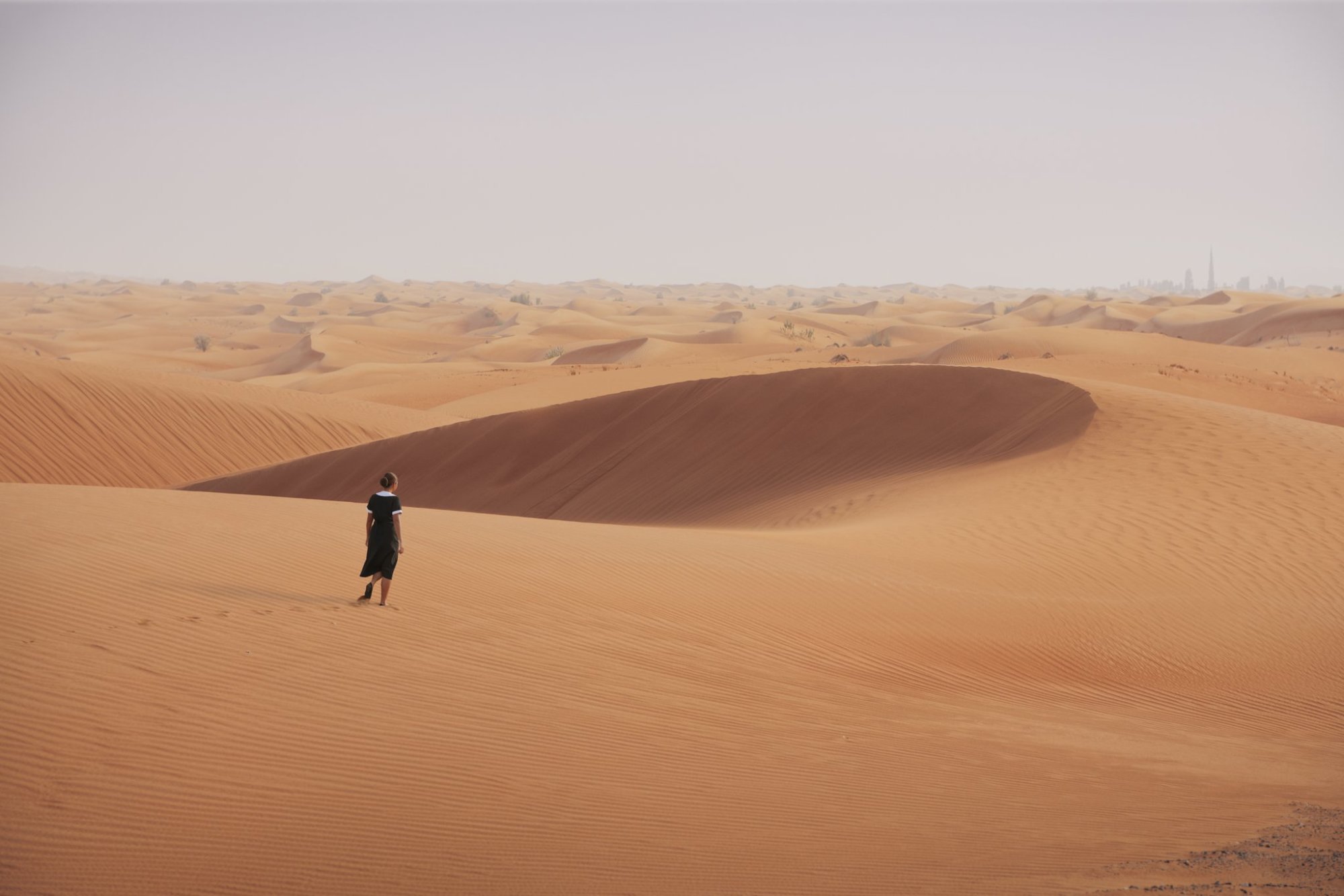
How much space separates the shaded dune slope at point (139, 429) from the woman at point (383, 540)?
15140mm

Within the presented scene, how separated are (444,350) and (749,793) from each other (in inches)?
2505

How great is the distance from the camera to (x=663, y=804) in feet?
18.9

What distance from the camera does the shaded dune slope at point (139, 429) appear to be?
21922 mm

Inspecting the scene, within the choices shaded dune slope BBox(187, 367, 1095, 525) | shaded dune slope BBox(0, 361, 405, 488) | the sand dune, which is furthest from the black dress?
shaded dune slope BBox(0, 361, 405, 488)

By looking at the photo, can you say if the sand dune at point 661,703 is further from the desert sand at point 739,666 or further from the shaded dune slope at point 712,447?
the shaded dune slope at point 712,447

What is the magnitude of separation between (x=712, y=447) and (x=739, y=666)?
1224 centimetres

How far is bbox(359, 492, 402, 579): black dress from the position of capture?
27.7 ft

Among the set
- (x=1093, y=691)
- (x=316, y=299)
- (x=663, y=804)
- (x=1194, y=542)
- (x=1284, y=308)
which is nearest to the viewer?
(x=663, y=804)

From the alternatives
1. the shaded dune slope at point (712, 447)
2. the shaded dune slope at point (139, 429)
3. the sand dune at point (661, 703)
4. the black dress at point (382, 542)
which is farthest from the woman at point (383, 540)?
the shaded dune slope at point (139, 429)

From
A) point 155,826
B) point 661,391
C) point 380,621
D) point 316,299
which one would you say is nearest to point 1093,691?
point 380,621

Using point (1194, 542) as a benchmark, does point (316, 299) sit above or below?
above

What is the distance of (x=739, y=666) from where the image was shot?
8.23 metres

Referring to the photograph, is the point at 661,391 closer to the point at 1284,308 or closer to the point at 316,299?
the point at 1284,308

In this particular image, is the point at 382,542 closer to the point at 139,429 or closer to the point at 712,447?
the point at 712,447
